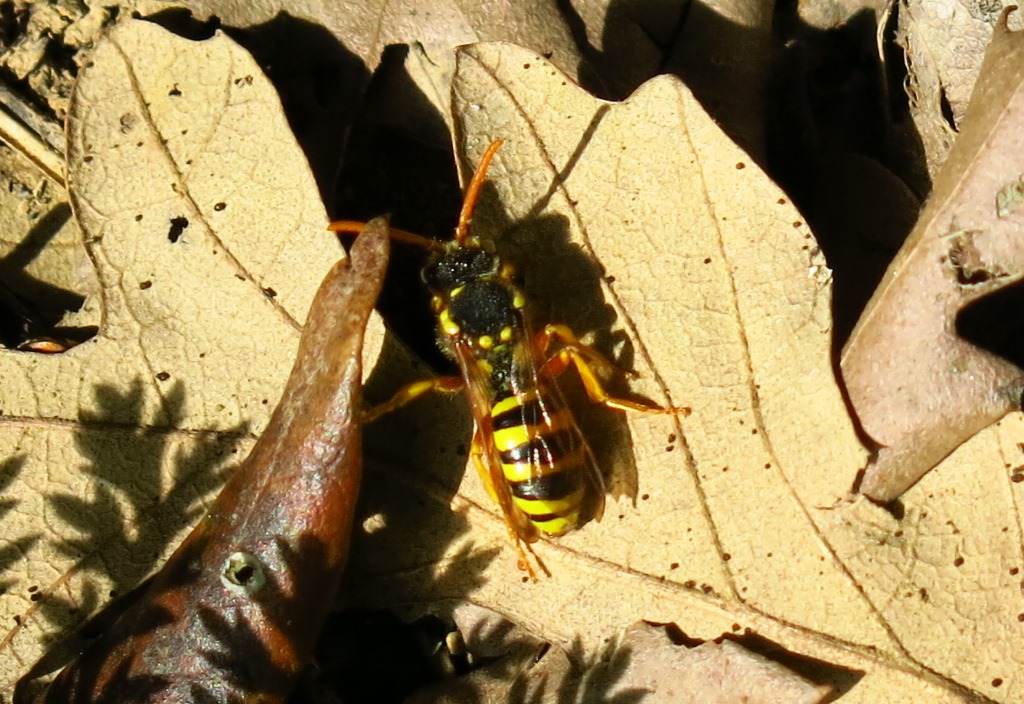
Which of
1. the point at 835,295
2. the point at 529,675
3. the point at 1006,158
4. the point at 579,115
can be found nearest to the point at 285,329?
the point at 579,115

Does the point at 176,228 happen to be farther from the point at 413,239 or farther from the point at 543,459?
the point at 543,459

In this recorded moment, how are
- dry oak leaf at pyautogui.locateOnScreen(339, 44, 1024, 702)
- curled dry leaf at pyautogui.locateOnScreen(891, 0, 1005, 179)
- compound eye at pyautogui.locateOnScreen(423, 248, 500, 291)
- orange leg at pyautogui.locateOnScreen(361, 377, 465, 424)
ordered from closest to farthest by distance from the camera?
dry oak leaf at pyautogui.locateOnScreen(339, 44, 1024, 702), orange leg at pyautogui.locateOnScreen(361, 377, 465, 424), compound eye at pyautogui.locateOnScreen(423, 248, 500, 291), curled dry leaf at pyautogui.locateOnScreen(891, 0, 1005, 179)

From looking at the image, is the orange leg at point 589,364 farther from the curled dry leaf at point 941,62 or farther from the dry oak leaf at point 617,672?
the curled dry leaf at point 941,62

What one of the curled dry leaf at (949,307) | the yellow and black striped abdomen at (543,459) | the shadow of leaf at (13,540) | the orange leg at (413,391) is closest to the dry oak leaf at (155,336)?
the shadow of leaf at (13,540)

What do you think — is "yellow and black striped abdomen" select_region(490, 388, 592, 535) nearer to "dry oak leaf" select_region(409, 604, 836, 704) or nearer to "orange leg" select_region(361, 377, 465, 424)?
"orange leg" select_region(361, 377, 465, 424)

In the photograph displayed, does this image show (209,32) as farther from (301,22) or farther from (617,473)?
(617,473)

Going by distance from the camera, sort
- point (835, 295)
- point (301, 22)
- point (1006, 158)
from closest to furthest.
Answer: point (1006, 158), point (835, 295), point (301, 22)

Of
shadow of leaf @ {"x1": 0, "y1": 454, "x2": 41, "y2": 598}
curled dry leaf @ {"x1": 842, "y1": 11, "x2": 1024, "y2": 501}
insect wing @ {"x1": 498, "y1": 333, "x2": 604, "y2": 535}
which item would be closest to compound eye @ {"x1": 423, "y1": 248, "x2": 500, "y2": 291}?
insect wing @ {"x1": 498, "y1": 333, "x2": 604, "y2": 535}
